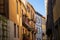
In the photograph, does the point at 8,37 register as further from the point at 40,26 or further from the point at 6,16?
the point at 40,26

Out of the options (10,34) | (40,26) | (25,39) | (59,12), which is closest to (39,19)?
(40,26)

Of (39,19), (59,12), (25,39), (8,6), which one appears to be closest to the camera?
(59,12)

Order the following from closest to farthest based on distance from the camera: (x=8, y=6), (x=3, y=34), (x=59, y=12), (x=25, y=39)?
(x=59, y=12) < (x=3, y=34) < (x=8, y=6) < (x=25, y=39)

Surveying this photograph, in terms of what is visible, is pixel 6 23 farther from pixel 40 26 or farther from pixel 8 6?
pixel 40 26

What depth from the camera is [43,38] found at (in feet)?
201

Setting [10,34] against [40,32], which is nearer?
[10,34]

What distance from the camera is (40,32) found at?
58500mm

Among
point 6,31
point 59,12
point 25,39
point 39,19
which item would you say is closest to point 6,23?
point 6,31

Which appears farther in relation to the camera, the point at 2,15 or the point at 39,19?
the point at 39,19

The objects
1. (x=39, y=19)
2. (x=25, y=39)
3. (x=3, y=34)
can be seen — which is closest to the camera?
(x=3, y=34)

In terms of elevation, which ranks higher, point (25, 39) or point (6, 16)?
point (6, 16)

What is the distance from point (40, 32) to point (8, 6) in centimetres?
4018

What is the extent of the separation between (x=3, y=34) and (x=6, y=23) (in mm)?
1039

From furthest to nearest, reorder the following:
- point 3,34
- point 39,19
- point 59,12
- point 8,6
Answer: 1. point 39,19
2. point 8,6
3. point 3,34
4. point 59,12
